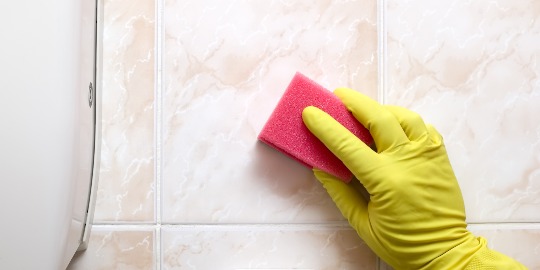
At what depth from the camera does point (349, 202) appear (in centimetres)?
70

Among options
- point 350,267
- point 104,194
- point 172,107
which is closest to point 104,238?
point 104,194

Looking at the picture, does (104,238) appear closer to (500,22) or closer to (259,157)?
(259,157)

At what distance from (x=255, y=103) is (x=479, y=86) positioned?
32 centimetres

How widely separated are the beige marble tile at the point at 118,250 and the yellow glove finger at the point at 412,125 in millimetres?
366

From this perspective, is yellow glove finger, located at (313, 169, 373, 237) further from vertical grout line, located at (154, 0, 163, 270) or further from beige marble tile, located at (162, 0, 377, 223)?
vertical grout line, located at (154, 0, 163, 270)

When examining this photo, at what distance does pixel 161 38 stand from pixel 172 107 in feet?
0.31

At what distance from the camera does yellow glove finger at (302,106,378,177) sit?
0.66m

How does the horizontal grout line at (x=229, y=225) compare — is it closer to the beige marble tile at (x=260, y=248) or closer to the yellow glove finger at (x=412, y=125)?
the beige marble tile at (x=260, y=248)

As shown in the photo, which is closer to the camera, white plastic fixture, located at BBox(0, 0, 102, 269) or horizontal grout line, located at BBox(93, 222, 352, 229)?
white plastic fixture, located at BBox(0, 0, 102, 269)

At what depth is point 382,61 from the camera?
0.74 m

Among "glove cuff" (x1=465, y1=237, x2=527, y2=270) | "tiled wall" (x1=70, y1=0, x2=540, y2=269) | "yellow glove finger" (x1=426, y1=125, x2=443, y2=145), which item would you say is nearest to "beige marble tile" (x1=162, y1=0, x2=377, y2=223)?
"tiled wall" (x1=70, y1=0, x2=540, y2=269)

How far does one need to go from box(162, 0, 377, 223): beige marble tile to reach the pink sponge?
5 centimetres

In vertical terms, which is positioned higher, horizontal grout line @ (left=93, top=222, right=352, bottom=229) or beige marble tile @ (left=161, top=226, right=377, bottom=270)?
horizontal grout line @ (left=93, top=222, right=352, bottom=229)

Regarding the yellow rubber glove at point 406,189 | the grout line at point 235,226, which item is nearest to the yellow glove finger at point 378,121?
the yellow rubber glove at point 406,189
